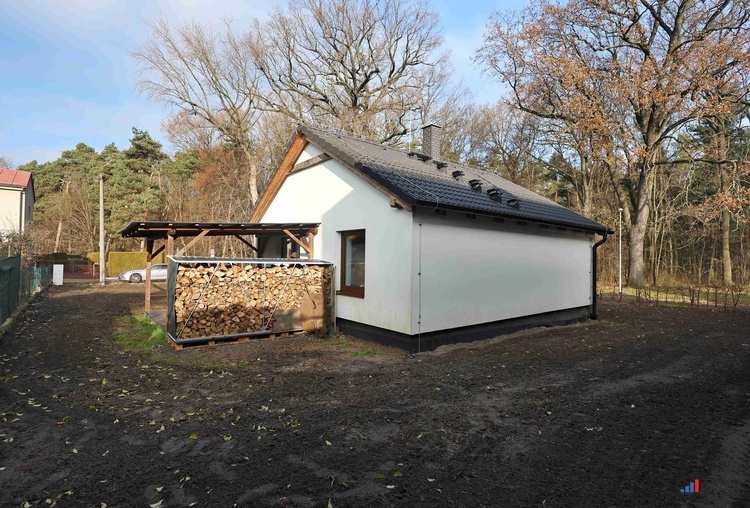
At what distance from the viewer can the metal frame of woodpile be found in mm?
7160

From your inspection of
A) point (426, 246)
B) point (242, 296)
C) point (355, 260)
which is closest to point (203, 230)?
point (242, 296)

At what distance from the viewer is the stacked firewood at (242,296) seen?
721 cm

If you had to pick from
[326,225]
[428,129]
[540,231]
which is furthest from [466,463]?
[428,129]

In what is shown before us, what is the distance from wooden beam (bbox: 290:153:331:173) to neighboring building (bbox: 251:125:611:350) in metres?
0.03

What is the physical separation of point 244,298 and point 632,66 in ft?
57.5

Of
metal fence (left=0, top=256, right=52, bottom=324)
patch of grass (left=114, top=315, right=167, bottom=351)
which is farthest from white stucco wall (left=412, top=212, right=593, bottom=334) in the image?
metal fence (left=0, top=256, right=52, bottom=324)

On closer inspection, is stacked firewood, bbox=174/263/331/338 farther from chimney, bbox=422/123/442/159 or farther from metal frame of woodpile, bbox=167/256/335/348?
chimney, bbox=422/123/442/159

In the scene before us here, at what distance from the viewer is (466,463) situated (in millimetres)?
3158

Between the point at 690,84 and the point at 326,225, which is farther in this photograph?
the point at 690,84

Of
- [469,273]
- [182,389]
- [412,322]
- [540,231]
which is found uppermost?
[540,231]

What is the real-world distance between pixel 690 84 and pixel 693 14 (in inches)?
146

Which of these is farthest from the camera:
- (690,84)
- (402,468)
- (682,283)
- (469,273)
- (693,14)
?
(682,283)

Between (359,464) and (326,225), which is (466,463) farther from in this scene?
(326,225)

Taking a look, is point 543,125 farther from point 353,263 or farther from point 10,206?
point 10,206
